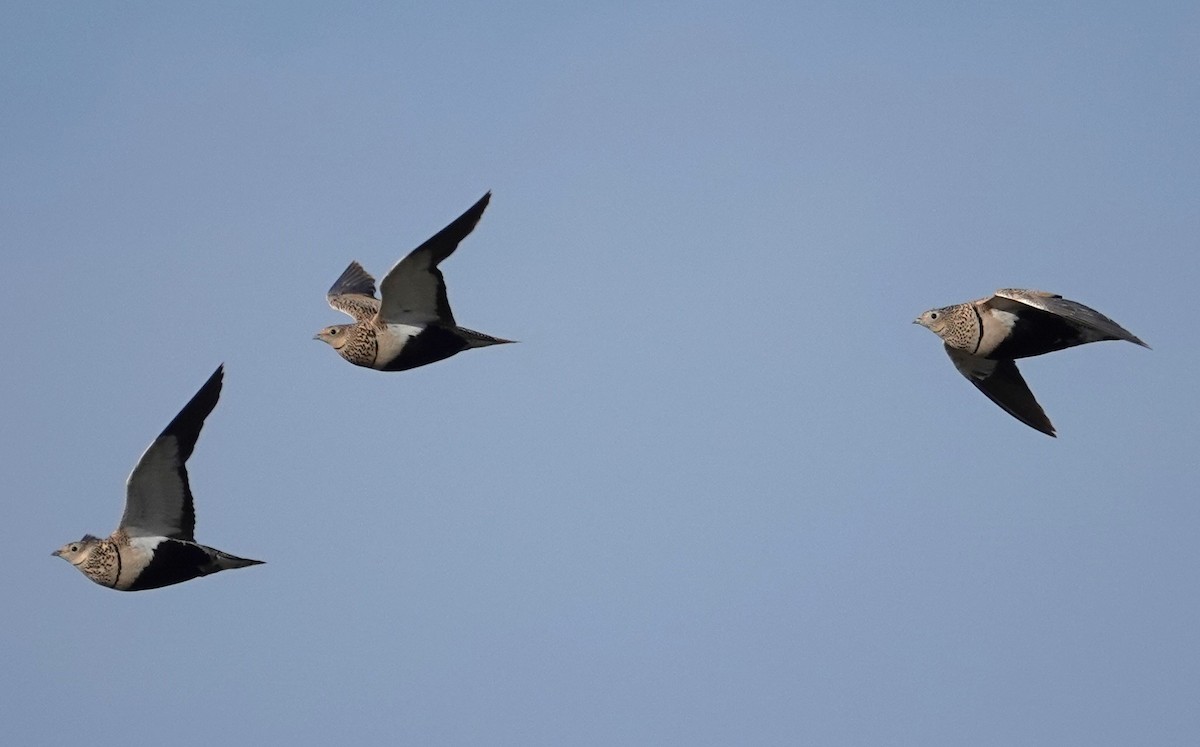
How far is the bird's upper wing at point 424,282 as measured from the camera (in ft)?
78.0

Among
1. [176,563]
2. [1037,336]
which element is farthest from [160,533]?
[1037,336]

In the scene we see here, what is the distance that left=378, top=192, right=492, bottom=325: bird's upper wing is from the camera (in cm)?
2378

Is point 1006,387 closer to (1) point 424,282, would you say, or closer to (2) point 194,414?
(1) point 424,282

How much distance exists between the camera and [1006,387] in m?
25.5

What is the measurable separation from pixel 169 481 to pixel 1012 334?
11141 millimetres

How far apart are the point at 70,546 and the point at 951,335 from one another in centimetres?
1209

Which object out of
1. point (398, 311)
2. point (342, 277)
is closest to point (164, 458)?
point (398, 311)

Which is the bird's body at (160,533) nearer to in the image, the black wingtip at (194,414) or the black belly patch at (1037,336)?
the black wingtip at (194,414)

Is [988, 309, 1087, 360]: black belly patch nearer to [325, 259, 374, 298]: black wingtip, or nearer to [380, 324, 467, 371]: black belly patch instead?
[380, 324, 467, 371]: black belly patch

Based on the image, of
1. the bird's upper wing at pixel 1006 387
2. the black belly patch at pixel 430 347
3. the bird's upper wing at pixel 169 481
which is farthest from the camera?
the black belly patch at pixel 430 347

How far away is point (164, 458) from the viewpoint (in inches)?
894

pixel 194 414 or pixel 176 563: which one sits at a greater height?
pixel 194 414

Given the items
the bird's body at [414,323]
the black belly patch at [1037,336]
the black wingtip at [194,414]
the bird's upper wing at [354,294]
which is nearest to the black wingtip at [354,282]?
the bird's upper wing at [354,294]

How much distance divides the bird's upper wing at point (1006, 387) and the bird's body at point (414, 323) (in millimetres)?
6660
